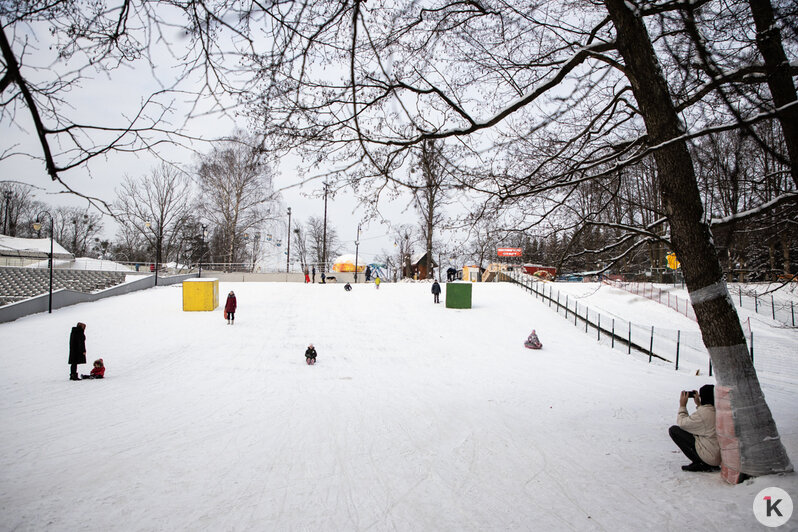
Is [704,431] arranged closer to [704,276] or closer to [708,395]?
[708,395]

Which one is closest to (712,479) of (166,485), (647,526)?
(647,526)

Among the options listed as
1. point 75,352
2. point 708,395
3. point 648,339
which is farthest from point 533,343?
point 75,352

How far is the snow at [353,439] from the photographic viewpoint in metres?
3.99

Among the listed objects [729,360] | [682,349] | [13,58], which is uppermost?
[13,58]

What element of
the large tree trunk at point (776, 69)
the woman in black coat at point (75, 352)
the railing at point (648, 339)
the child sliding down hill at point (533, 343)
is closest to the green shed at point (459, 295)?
the railing at point (648, 339)

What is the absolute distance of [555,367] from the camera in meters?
12.6

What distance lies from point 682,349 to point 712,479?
573 inches

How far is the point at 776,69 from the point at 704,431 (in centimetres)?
417

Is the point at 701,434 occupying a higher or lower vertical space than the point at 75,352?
A: higher

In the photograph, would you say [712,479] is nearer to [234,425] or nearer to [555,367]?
[234,425]

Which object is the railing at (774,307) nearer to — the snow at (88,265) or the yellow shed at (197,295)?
the yellow shed at (197,295)

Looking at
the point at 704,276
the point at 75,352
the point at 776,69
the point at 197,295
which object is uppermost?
the point at 776,69

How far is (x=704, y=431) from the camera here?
4.37 metres

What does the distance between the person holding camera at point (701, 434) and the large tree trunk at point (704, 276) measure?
18cm
